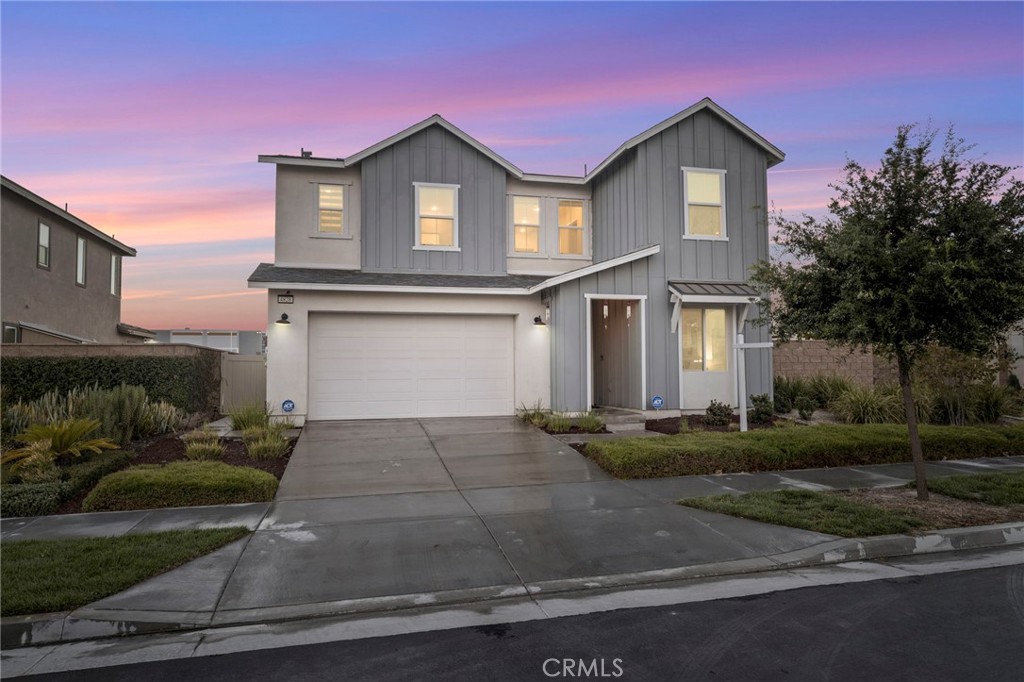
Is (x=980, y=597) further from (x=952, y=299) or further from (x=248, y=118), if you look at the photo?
(x=248, y=118)

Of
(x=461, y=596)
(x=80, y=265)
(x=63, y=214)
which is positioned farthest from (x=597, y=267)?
(x=80, y=265)

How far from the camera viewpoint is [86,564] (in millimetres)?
5004

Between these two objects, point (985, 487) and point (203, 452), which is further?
point (203, 452)

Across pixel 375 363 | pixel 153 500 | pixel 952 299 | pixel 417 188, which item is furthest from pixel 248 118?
pixel 952 299

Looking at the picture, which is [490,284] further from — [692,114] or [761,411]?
[761,411]

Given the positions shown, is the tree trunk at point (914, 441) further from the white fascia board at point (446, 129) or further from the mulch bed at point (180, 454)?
the white fascia board at point (446, 129)

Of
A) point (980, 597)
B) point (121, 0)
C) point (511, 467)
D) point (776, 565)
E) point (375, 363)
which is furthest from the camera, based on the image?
point (375, 363)

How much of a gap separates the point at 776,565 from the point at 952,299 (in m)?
3.66

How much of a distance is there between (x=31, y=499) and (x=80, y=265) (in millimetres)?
17856

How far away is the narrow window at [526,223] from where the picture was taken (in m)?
16.4

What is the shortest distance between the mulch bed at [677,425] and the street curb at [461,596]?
6.09 m

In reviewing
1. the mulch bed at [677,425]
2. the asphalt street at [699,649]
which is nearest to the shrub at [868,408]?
the mulch bed at [677,425]

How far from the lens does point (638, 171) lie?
14.5 metres

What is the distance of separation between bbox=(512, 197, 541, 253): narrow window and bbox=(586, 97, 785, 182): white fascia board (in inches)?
94.4
